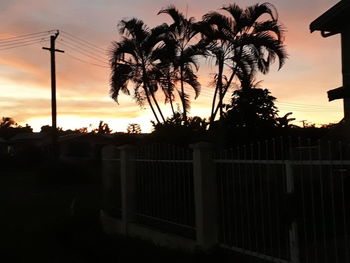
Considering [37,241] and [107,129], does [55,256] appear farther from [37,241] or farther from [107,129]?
[107,129]

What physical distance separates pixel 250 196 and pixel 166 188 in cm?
243

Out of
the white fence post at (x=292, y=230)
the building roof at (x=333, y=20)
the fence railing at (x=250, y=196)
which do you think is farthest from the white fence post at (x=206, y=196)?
the building roof at (x=333, y=20)

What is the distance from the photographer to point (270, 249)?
6.91 m

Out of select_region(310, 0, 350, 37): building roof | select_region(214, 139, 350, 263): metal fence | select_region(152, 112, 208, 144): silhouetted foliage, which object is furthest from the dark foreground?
select_region(310, 0, 350, 37): building roof

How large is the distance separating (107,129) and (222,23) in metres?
72.2

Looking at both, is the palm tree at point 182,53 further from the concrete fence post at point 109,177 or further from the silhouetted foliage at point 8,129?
the silhouetted foliage at point 8,129

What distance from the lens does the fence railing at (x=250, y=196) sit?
241 inches

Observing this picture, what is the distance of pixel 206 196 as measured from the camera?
26.3 feet

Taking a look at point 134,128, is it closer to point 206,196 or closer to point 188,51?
point 188,51

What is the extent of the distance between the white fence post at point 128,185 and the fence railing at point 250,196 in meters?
0.02

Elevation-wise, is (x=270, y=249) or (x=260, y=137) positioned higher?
(x=260, y=137)

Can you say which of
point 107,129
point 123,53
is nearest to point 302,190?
point 123,53

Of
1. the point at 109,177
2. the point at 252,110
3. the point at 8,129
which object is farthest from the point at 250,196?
the point at 8,129

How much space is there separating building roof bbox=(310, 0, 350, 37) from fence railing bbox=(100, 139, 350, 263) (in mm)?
6233
